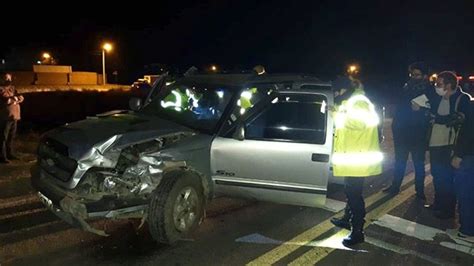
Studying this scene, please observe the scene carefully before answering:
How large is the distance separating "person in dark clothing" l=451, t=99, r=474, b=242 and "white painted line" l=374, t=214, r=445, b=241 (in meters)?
0.30

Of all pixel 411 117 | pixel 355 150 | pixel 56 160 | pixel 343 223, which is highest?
pixel 411 117

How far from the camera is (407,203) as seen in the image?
21.8ft

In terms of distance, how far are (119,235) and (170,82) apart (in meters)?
2.43

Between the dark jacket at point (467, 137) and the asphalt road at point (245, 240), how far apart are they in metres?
1.02

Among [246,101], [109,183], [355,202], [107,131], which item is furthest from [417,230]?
[107,131]

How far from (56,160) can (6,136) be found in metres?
3.70

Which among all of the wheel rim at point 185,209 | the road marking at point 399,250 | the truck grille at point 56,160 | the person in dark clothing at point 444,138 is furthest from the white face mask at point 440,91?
the truck grille at point 56,160

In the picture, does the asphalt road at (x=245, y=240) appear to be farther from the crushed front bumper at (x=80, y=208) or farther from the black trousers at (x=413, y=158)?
the black trousers at (x=413, y=158)

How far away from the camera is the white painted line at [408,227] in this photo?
5.43m

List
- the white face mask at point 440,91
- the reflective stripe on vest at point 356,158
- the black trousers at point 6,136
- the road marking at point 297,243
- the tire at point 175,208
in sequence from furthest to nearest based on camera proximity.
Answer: the black trousers at point 6,136 < the white face mask at point 440,91 < the road marking at point 297,243 < the reflective stripe on vest at point 356,158 < the tire at point 175,208

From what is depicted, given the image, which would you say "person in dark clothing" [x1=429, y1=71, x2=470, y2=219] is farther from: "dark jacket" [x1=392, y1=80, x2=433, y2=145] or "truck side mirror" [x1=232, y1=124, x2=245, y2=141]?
"truck side mirror" [x1=232, y1=124, x2=245, y2=141]

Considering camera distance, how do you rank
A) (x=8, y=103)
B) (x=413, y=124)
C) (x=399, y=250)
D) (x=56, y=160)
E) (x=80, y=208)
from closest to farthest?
(x=80, y=208)
(x=56, y=160)
(x=399, y=250)
(x=413, y=124)
(x=8, y=103)

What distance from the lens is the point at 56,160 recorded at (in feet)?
15.8

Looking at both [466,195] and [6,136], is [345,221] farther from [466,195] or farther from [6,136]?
[6,136]
